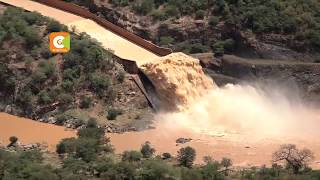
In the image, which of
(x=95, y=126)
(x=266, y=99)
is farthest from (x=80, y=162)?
(x=266, y=99)

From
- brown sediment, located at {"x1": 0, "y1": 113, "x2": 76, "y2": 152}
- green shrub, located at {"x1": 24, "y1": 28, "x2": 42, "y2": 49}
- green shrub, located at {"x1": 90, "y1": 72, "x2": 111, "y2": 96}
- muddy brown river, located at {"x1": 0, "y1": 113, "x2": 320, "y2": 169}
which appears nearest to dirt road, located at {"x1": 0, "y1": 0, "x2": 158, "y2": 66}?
green shrub, located at {"x1": 90, "y1": 72, "x2": 111, "y2": 96}

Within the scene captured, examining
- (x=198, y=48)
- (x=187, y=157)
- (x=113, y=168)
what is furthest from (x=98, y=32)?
(x=113, y=168)

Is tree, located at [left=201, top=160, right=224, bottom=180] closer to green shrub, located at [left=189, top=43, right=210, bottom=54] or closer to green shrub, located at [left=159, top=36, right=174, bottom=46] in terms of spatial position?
green shrub, located at [left=189, top=43, right=210, bottom=54]

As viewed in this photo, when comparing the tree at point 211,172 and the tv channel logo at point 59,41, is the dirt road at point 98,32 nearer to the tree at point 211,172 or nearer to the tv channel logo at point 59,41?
the tv channel logo at point 59,41

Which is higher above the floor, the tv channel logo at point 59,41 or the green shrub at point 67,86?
the tv channel logo at point 59,41

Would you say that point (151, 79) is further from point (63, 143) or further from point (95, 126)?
point (63, 143)

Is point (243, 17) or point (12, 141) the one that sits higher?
point (243, 17)

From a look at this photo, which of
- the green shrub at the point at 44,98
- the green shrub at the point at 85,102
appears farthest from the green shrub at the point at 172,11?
the green shrub at the point at 44,98

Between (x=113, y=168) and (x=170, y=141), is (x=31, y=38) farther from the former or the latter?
(x=113, y=168)
